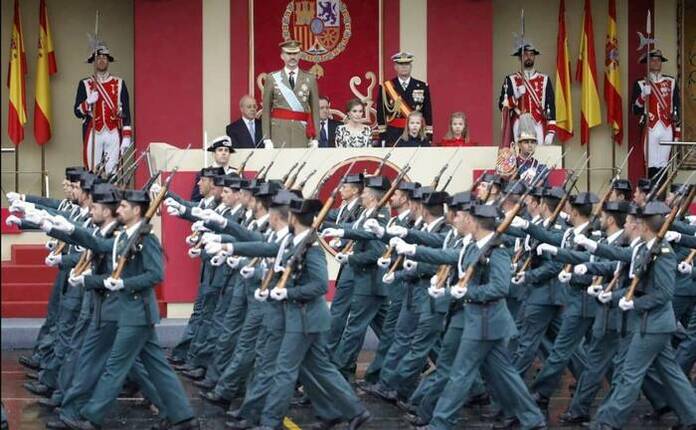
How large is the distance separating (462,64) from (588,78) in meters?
1.78

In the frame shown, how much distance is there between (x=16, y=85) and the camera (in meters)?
25.5

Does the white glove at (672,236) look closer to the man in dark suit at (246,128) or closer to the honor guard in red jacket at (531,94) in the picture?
the man in dark suit at (246,128)

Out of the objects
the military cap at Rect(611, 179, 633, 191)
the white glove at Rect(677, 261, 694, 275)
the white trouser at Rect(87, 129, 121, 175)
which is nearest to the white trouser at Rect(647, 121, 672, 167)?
the military cap at Rect(611, 179, 633, 191)

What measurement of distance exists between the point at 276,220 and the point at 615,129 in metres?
11.2

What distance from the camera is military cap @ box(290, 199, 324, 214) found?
15.5 metres

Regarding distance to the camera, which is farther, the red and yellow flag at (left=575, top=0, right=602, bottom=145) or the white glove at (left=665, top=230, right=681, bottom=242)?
the red and yellow flag at (left=575, top=0, right=602, bottom=145)

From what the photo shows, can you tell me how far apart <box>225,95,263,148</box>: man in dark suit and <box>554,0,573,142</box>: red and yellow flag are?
14.9ft

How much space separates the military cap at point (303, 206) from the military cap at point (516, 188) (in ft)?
9.58

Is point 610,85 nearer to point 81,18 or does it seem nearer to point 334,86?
point 334,86

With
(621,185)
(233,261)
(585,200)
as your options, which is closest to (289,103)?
(621,185)

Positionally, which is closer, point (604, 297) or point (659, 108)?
point (604, 297)

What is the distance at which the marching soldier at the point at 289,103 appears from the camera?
2277cm

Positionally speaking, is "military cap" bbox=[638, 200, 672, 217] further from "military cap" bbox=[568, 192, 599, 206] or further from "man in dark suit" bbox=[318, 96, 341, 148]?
"man in dark suit" bbox=[318, 96, 341, 148]

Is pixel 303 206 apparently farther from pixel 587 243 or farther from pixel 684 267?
pixel 684 267
